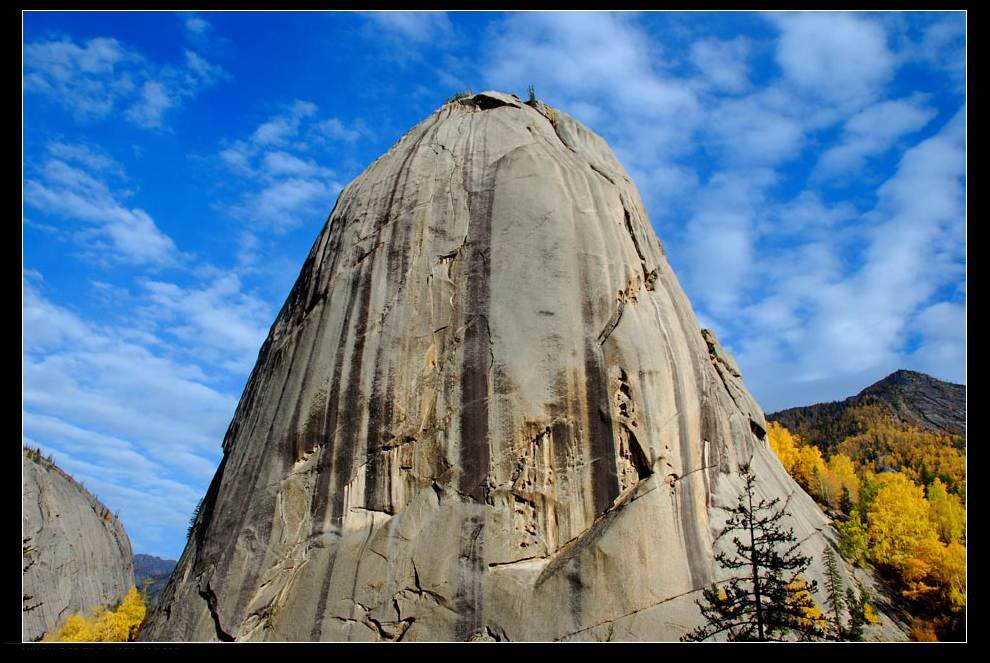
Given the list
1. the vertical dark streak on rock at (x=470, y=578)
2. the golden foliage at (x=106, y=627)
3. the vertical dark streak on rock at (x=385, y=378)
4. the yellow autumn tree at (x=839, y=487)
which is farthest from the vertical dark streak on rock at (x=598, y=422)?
the golden foliage at (x=106, y=627)

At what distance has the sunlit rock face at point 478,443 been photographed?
14555 millimetres

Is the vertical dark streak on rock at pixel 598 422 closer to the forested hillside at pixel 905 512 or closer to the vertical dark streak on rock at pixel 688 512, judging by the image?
the vertical dark streak on rock at pixel 688 512

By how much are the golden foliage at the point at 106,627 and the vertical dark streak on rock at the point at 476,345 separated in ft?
87.5

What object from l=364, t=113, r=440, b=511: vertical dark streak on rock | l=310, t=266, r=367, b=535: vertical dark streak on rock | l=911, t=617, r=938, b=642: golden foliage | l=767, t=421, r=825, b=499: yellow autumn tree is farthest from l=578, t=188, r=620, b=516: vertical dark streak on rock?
l=767, t=421, r=825, b=499: yellow autumn tree

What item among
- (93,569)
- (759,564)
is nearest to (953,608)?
(759,564)

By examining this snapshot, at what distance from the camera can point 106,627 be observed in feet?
123

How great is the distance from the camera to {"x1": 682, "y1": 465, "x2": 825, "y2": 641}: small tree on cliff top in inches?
564

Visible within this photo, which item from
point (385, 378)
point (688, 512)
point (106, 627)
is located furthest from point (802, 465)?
point (106, 627)

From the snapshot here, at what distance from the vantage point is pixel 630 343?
54.9ft

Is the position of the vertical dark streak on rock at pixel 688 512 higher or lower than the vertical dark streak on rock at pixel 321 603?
higher

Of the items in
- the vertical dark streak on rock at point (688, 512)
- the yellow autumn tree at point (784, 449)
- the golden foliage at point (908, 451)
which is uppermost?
the golden foliage at point (908, 451)

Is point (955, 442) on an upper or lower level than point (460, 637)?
upper

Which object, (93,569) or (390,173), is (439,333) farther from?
(93,569)
